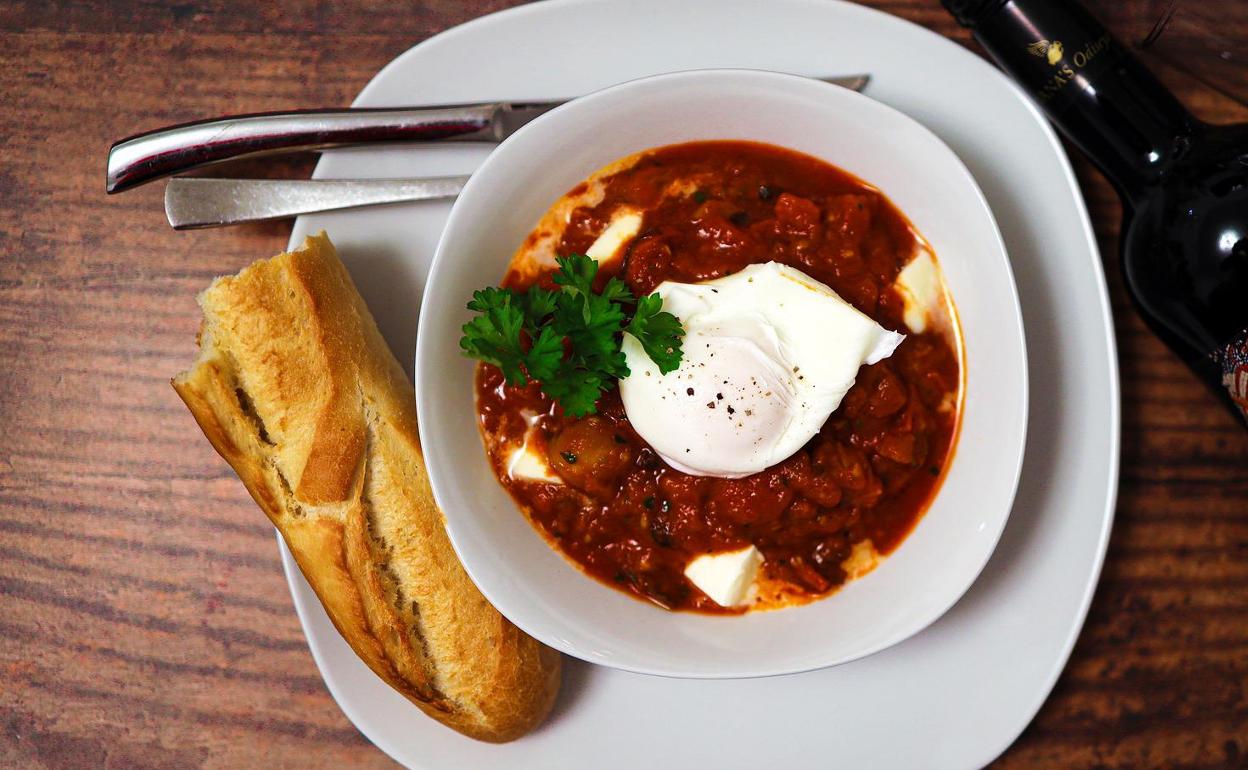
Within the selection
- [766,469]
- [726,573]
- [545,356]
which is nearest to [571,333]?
[545,356]

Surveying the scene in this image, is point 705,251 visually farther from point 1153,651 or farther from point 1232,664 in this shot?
point 1232,664

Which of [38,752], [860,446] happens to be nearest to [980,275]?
[860,446]

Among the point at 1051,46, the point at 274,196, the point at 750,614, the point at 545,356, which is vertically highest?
the point at 1051,46

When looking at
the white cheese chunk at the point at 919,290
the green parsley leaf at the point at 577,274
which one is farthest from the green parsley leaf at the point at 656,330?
the white cheese chunk at the point at 919,290

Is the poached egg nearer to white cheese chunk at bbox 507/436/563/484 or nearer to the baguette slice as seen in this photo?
white cheese chunk at bbox 507/436/563/484

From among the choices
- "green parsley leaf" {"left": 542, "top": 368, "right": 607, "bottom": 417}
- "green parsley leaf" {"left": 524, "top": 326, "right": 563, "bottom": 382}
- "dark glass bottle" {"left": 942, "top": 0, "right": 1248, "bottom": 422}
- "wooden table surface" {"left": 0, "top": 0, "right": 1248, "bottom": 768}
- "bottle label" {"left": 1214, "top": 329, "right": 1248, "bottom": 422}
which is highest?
"dark glass bottle" {"left": 942, "top": 0, "right": 1248, "bottom": 422}

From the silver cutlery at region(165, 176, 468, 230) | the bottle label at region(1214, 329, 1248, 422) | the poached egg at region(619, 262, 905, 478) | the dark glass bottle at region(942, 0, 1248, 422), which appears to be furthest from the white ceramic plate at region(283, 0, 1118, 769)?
the poached egg at region(619, 262, 905, 478)

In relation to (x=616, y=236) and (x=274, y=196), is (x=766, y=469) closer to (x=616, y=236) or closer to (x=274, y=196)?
(x=616, y=236)
